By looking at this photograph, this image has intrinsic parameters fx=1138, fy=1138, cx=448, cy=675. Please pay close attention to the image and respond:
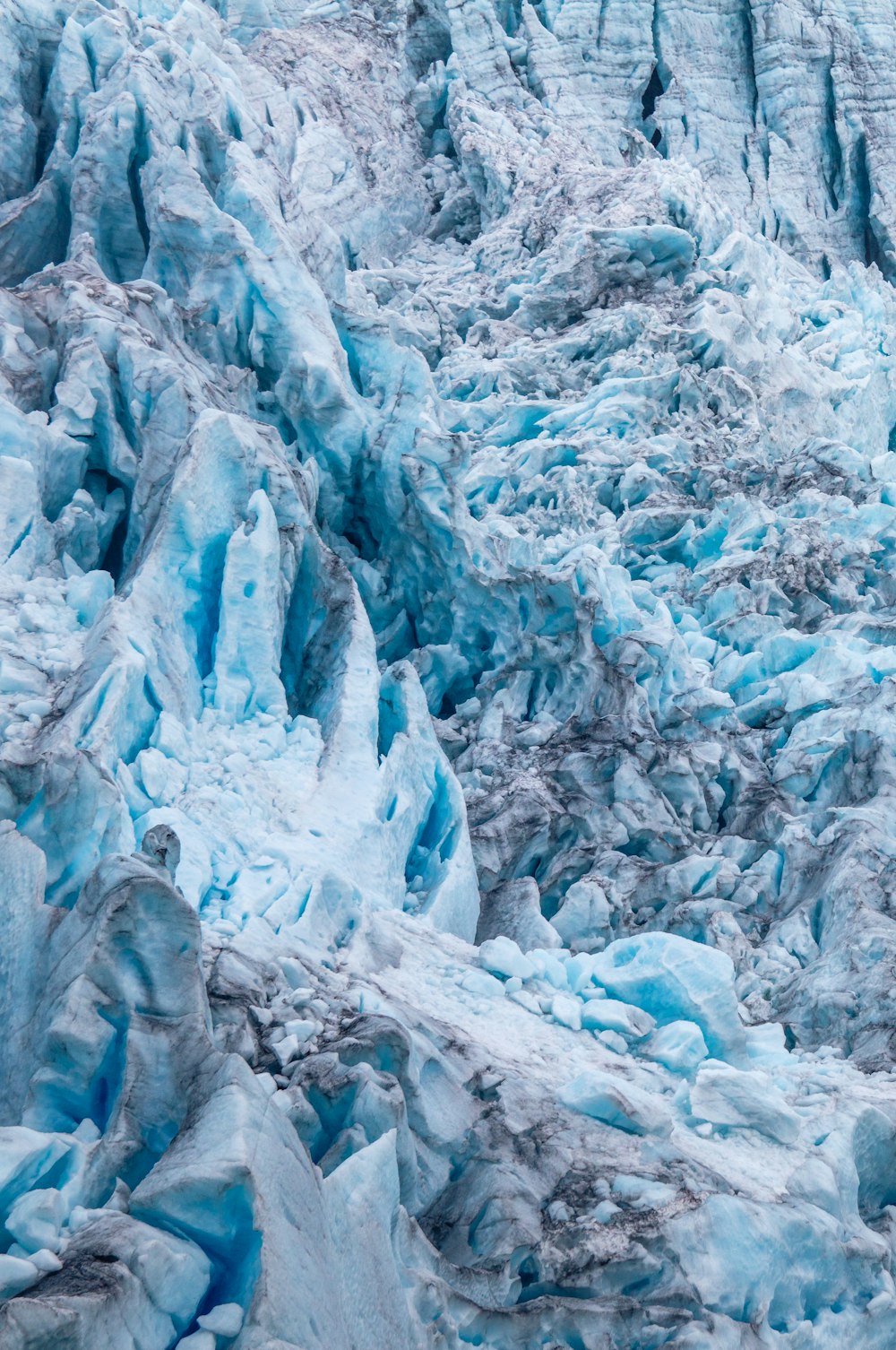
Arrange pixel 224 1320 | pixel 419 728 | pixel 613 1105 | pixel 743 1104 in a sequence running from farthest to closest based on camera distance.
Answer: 1. pixel 419 728
2. pixel 743 1104
3. pixel 613 1105
4. pixel 224 1320

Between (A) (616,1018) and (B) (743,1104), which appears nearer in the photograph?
(B) (743,1104)

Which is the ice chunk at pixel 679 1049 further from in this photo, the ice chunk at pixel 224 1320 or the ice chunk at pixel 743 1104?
the ice chunk at pixel 224 1320

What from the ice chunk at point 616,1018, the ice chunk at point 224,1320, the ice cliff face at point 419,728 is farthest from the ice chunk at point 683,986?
the ice chunk at point 224,1320

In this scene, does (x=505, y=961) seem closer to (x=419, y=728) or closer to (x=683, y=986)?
(x=683, y=986)

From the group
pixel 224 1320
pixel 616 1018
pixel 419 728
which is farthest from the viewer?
pixel 419 728

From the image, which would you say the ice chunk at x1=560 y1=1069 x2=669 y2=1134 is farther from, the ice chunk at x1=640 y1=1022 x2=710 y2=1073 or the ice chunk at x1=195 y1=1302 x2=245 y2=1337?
the ice chunk at x1=195 y1=1302 x2=245 y2=1337

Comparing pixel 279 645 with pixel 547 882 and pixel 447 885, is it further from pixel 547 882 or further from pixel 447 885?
pixel 547 882

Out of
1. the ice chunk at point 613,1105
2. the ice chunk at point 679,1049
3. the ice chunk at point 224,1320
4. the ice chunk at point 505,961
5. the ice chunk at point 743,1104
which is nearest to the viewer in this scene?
the ice chunk at point 224,1320

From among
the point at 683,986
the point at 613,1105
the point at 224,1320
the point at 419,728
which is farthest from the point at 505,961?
the point at 224,1320

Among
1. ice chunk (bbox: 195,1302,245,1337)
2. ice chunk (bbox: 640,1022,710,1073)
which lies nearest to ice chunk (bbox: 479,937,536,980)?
ice chunk (bbox: 640,1022,710,1073)
